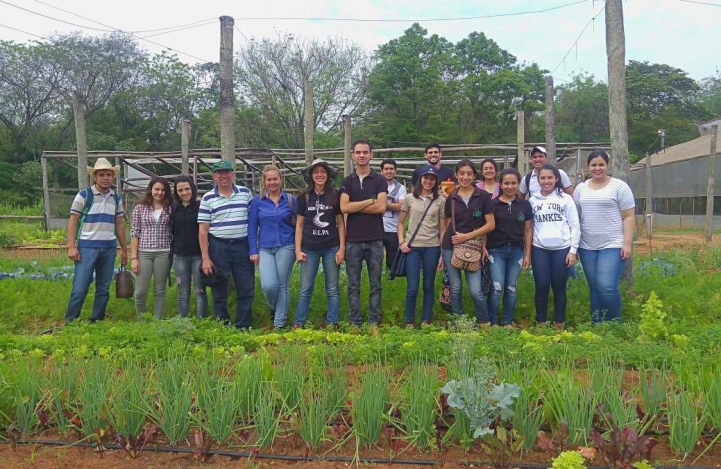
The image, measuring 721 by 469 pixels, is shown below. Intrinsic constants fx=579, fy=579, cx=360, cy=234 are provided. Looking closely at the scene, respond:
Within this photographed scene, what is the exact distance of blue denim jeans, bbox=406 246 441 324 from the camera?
18.6 feet

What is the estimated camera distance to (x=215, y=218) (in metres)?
5.56

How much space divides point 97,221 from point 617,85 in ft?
19.1

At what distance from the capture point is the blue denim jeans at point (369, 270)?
5586 millimetres

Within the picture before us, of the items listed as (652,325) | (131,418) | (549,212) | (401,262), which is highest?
(549,212)

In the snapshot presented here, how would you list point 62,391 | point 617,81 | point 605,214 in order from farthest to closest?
point 617,81 < point 605,214 < point 62,391

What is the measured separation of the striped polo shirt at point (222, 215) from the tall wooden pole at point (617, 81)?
415 cm

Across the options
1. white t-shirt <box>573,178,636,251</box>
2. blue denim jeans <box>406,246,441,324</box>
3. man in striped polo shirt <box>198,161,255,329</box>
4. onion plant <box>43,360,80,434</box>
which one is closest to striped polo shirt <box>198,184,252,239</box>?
man in striped polo shirt <box>198,161,255,329</box>

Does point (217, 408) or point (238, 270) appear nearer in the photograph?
point (217, 408)

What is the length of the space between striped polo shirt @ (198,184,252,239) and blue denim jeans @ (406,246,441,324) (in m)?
1.70

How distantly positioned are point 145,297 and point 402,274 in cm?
269

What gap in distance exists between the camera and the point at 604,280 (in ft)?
17.4

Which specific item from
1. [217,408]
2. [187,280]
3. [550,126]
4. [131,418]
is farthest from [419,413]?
[550,126]

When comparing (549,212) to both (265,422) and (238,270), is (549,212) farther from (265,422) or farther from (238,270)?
(265,422)

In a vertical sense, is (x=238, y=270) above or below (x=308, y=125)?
below
